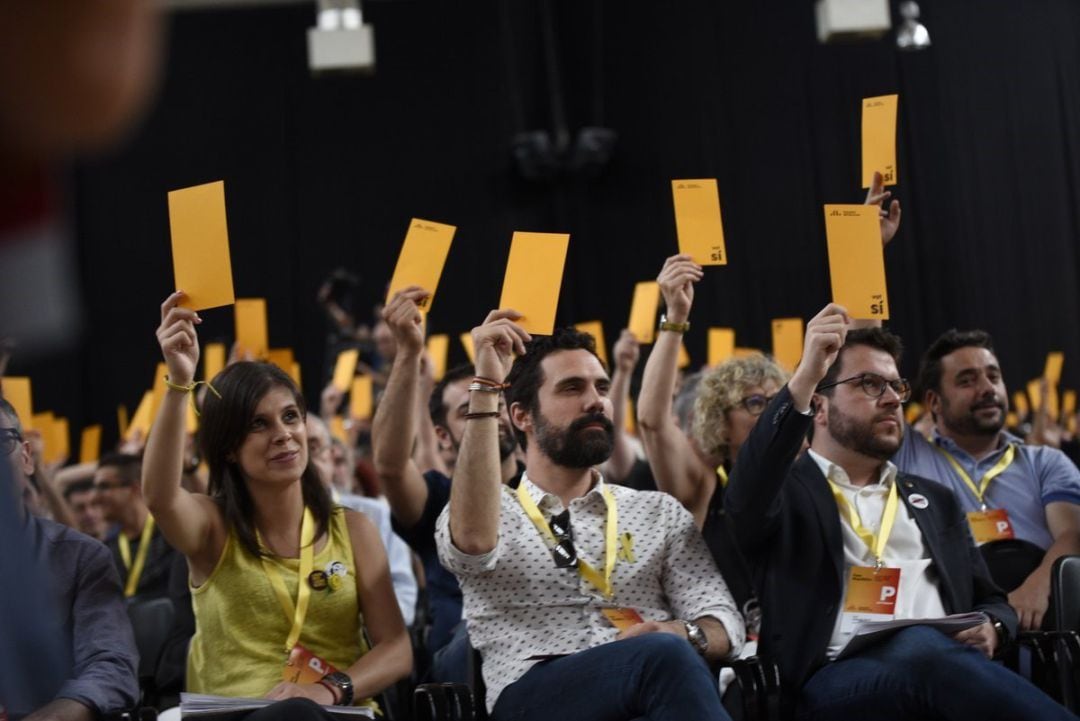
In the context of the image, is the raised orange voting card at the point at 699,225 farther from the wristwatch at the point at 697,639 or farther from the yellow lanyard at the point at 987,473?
the yellow lanyard at the point at 987,473

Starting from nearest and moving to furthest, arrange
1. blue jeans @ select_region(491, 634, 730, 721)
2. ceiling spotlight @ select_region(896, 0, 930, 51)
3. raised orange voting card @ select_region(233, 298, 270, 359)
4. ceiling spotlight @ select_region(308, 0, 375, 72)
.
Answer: blue jeans @ select_region(491, 634, 730, 721) → raised orange voting card @ select_region(233, 298, 270, 359) → ceiling spotlight @ select_region(308, 0, 375, 72) → ceiling spotlight @ select_region(896, 0, 930, 51)

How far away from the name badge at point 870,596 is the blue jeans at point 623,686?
470 mm

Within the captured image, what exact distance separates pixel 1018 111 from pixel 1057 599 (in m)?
6.77

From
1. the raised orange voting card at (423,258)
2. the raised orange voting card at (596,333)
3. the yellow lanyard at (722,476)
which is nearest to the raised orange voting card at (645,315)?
the raised orange voting card at (596,333)

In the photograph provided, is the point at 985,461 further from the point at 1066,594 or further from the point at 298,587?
the point at 298,587

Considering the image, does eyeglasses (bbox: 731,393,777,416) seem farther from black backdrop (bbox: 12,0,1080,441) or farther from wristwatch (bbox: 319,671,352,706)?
black backdrop (bbox: 12,0,1080,441)

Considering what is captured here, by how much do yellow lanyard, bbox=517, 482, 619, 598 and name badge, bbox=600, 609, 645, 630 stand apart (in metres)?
0.04

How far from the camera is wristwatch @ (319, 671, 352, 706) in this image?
2.48 m

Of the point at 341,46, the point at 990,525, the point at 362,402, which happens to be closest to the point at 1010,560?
the point at 990,525

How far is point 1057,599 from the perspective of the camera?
108 inches

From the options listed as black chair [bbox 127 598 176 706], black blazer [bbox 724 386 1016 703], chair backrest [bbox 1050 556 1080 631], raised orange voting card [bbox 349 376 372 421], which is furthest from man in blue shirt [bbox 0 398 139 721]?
raised orange voting card [bbox 349 376 372 421]

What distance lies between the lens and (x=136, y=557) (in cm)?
385

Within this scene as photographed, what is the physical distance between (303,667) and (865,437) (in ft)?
4.36

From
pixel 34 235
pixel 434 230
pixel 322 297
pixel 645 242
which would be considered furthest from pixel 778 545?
pixel 645 242
